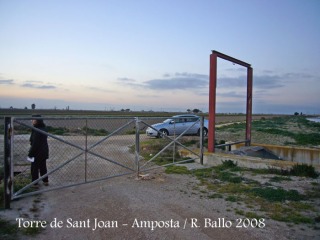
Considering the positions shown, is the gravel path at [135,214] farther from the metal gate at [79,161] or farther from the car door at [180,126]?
the car door at [180,126]

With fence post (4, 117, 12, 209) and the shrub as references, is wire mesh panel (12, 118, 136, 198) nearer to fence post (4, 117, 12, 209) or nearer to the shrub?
fence post (4, 117, 12, 209)

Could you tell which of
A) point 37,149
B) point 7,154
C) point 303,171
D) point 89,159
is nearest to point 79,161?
point 89,159

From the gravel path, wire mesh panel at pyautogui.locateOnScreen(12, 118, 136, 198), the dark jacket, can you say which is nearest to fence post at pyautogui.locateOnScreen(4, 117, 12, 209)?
wire mesh panel at pyautogui.locateOnScreen(12, 118, 136, 198)

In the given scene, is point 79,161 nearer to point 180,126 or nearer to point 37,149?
point 37,149

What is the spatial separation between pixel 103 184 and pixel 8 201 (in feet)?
7.90

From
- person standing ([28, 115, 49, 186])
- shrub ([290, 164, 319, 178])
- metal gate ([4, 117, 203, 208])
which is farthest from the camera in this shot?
shrub ([290, 164, 319, 178])

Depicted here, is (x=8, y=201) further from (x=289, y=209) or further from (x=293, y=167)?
(x=293, y=167)

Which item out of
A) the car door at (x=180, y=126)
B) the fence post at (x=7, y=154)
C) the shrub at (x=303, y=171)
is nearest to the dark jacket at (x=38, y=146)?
the fence post at (x=7, y=154)

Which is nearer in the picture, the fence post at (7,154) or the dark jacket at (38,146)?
the fence post at (7,154)

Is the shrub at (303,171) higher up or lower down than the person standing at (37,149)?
lower down

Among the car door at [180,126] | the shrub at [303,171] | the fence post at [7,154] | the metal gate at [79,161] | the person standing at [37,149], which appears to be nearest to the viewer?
the fence post at [7,154]

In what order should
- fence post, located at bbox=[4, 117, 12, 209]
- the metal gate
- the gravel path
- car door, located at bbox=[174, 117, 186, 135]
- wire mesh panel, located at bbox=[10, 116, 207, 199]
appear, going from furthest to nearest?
car door, located at bbox=[174, 117, 186, 135]
wire mesh panel, located at bbox=[10, 116, 207, 199]
the metal gate
fence post, located at bbox=[4, 117, 12, 209]
the gravel path

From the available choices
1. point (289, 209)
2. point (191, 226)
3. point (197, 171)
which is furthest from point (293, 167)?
point (191, 226)

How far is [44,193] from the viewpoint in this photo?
6523 mm
